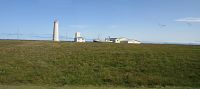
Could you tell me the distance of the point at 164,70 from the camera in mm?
27531

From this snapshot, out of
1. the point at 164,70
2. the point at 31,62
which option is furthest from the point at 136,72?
the point at 31,62

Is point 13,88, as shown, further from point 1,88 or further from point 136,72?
point 136,72

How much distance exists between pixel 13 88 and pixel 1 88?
56cm

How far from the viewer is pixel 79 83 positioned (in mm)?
23016

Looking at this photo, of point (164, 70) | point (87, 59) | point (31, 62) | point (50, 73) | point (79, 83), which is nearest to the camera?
point (79, 83)

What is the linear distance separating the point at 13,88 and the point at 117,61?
15.1m

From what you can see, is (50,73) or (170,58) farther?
(170,58)

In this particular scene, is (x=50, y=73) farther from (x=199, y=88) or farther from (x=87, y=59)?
(x=199, y=88)

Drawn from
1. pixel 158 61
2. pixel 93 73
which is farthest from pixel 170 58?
pixel 93 73

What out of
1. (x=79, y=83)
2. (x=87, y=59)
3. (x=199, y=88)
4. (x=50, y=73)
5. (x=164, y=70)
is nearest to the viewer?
(x=199, y=88)

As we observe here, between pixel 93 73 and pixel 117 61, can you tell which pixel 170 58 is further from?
pixel 93 73

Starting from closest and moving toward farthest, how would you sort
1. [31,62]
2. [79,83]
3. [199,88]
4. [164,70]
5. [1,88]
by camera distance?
[1,88]
[199,88]
[79,83]
[164,70]
[31,62]

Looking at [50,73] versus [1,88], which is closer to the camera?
[1,88]

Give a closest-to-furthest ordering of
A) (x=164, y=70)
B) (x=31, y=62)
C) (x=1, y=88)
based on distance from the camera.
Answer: (x=1, y=88), (x=164, y=70), (x=31, y=62)
